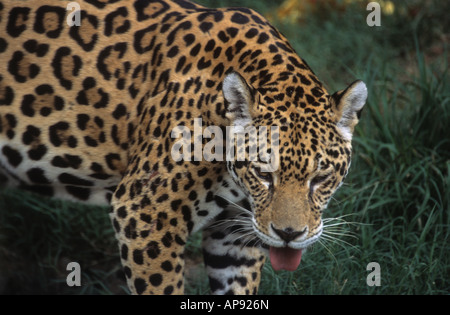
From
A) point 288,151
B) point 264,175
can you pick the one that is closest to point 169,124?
point 264,175

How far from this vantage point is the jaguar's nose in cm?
456

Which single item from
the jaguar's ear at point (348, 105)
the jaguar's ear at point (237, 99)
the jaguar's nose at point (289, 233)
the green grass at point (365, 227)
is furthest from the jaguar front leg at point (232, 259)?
the jaguar's ear at point (348, 105)

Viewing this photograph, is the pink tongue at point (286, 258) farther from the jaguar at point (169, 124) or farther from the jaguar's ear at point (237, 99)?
the jaguar's ear at point (237, 99)

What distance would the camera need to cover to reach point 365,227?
257 inches

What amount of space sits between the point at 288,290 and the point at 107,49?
232 centimetres

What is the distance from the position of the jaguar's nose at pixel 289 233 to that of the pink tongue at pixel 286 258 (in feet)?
1.05

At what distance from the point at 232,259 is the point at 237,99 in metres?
1.48

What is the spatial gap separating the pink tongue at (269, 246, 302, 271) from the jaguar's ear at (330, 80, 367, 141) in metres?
0.78

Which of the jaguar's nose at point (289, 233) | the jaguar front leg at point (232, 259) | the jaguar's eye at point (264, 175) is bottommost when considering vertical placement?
the jaguar front leg at point (232, 259)

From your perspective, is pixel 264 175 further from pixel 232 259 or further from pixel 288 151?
pixel 232 259

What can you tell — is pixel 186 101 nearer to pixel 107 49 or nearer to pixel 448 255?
pixel 107 49

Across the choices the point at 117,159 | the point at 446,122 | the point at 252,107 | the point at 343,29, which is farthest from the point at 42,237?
the point at 343,29

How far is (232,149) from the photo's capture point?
476 centimetres

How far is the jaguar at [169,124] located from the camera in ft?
15.3
